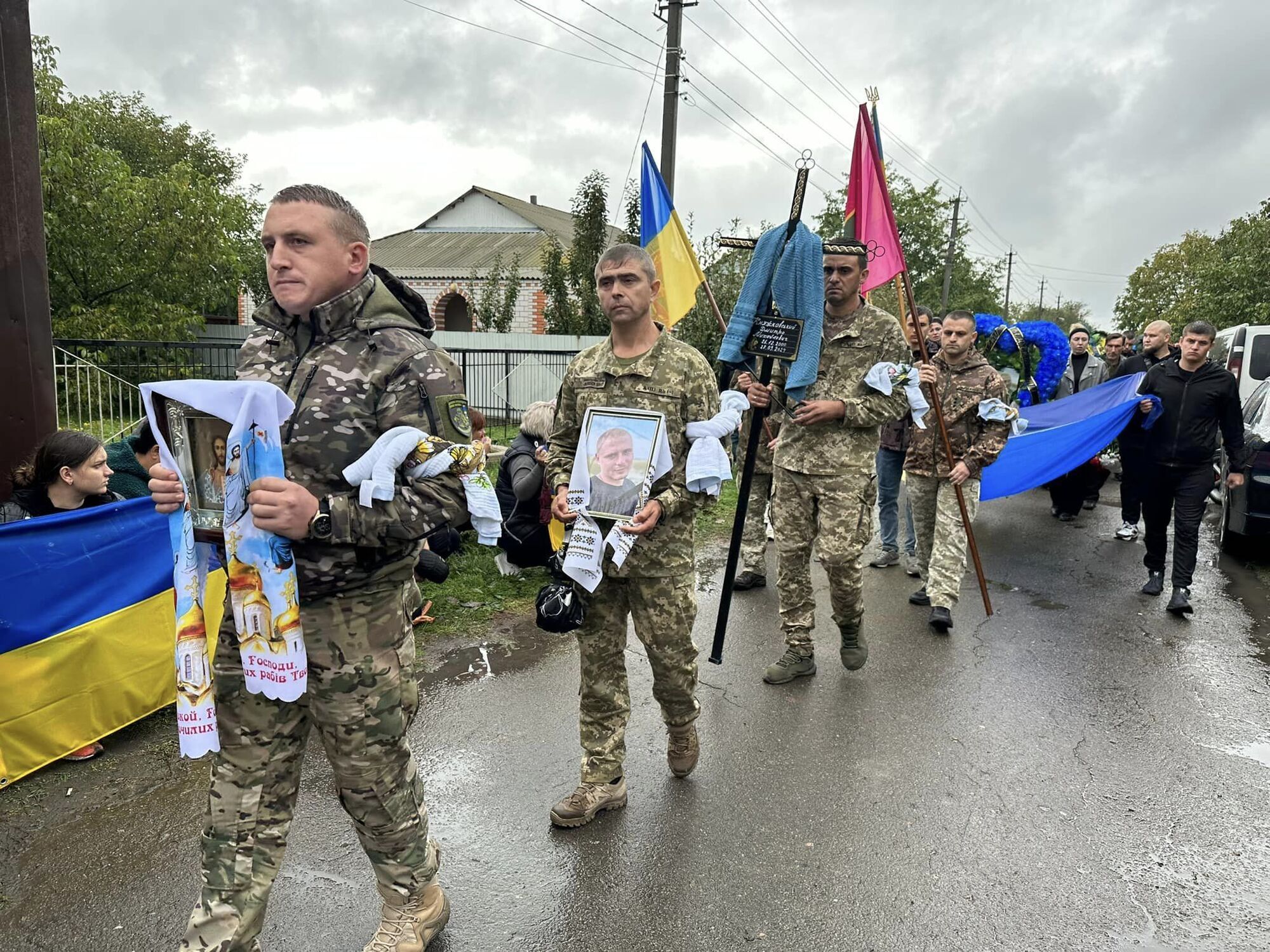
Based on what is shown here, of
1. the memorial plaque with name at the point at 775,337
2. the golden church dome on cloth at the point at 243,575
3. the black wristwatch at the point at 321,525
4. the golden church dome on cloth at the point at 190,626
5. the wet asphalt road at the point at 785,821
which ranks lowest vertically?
the wet asphalt road at the point at 785,821

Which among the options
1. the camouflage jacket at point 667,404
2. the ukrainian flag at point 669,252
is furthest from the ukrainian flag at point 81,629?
the ukrainian flag at point 669,252

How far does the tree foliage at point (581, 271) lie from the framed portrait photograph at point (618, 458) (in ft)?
43.0

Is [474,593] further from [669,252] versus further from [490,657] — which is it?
[669,252]

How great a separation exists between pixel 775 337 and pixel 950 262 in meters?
40.9

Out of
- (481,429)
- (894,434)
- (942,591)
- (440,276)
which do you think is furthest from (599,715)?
(440,276)

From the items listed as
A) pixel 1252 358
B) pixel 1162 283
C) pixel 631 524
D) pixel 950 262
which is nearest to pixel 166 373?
pixel 631 524

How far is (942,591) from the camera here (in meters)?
5.93

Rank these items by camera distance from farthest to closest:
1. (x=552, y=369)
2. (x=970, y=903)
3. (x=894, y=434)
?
1. (x=552, y=369)
2. (x=894, y=434)
3. (x=970, y=903)

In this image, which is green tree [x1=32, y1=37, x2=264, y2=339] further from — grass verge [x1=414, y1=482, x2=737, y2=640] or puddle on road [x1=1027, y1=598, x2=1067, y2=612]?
puddle on road [x1=1027, y1=598, x2=1067, y2=612]

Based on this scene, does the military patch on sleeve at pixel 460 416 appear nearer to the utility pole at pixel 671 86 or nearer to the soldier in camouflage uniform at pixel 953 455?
the soldier in camouflage uniform at pixel 953 455

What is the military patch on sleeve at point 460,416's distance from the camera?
2248 mm

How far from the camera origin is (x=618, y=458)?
3256mm

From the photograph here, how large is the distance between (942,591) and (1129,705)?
1.44 metres

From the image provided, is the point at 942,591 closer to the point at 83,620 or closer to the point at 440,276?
the point at 83,620
